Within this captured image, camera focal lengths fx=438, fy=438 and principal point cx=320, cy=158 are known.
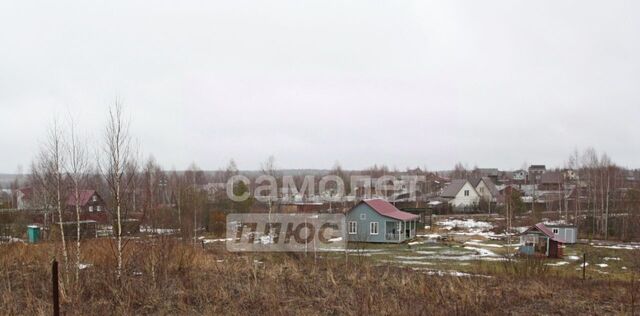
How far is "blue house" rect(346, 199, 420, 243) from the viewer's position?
1216 inches

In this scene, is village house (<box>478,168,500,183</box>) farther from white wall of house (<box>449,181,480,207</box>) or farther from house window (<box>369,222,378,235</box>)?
house window (<box>369,222,378,235</box>)

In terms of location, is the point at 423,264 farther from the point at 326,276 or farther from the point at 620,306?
the point at 620,306

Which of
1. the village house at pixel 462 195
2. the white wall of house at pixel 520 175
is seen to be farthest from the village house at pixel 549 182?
the white wall of house at pixel 520 175

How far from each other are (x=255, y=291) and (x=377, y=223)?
22501 mm

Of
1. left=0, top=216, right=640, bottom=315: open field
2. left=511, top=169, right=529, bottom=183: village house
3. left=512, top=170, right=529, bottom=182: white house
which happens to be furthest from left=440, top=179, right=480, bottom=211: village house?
left=0, top=216, right=640, bottom=315: open field

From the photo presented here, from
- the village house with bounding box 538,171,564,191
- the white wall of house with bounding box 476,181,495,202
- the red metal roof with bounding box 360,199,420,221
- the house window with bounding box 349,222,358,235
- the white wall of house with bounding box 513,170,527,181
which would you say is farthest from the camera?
the white wall of house with bounding box 513,170,527,181

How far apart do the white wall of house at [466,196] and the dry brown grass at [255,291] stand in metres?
44.3

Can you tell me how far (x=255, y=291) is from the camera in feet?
31.0

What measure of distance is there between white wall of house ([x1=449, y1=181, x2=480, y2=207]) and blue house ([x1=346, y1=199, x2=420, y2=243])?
2603 cm

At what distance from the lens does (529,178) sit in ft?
295

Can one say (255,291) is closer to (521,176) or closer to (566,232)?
(566,232)

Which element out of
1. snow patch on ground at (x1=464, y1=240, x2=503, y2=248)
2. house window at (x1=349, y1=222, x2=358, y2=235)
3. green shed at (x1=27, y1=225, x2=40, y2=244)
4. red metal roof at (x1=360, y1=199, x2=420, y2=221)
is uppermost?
red metal roof at (x1=360, y1=199, x2=420, y2=221)

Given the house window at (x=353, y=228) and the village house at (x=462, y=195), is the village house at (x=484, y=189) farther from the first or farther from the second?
the house window at (x=353, y=228)

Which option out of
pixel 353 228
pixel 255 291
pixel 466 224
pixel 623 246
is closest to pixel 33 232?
pixel 353 228
